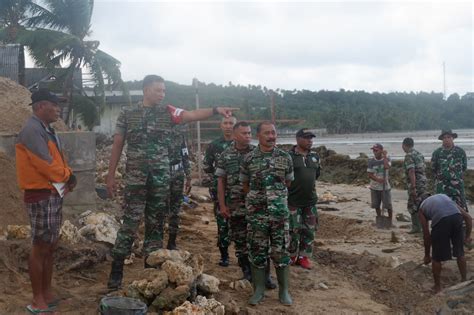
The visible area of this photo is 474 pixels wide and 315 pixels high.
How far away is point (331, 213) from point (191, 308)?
27.0 ft

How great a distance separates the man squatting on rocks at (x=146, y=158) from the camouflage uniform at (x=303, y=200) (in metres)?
1.79

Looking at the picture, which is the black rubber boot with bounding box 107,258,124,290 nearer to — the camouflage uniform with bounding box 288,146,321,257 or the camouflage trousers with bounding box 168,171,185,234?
the camouflage trousers with bounding box 168,171,185,234

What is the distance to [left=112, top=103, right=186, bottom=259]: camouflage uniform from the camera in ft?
15.3

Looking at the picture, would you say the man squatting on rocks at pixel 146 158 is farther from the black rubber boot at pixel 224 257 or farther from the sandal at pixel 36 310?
the black rubber boot at pixel 224 257

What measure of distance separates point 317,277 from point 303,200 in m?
0.89

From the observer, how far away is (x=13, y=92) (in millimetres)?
8773

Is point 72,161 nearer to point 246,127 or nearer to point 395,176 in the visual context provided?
point 246,127

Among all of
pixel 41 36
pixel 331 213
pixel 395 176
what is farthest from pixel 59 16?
pixel 331 213

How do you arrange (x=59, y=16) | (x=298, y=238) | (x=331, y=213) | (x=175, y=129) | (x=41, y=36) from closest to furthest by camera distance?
(x=175, y=129), (x=298, y=238), (x=331, y=213), (x=41, y=36), (x=59, y=16)

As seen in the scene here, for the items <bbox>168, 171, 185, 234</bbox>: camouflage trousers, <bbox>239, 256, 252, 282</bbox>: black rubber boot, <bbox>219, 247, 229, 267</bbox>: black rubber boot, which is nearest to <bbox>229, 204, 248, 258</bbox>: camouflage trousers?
<bbox>239, 256, 252, 282</bbox>: black rubber boot

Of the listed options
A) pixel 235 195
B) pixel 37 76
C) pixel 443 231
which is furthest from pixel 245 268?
pixel 37 76

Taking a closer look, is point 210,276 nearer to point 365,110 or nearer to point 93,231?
point 93,231

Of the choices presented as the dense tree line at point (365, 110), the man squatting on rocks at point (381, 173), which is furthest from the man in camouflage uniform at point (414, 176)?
the dense tree line at point (365, 110)

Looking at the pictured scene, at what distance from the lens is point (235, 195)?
546cm
